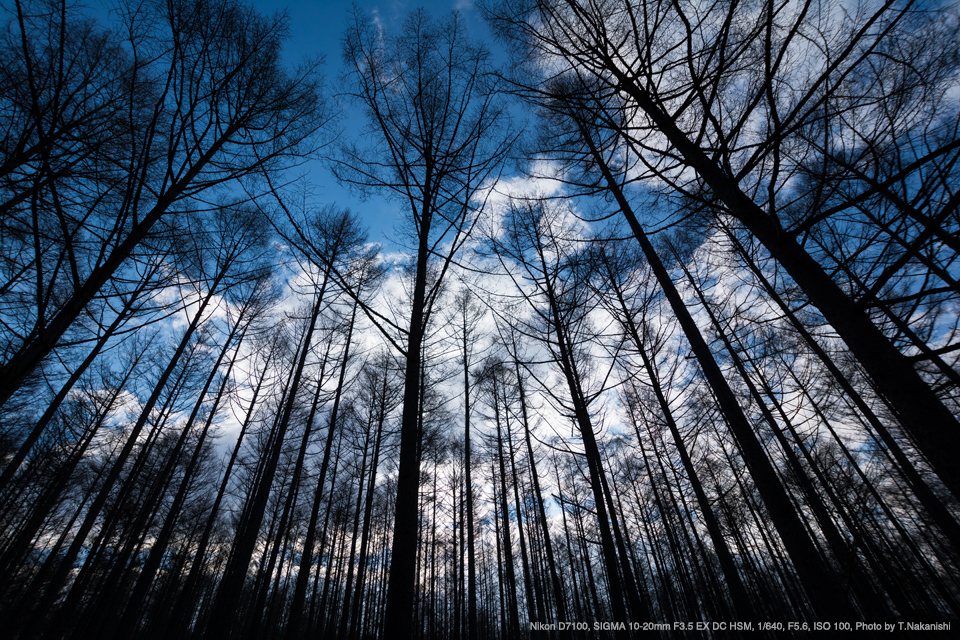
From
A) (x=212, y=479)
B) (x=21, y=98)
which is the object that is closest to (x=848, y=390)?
(x=21, y=98)

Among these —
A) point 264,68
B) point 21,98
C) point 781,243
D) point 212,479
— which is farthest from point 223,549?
point 781,243

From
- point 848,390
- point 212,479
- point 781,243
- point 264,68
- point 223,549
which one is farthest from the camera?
point 223,549

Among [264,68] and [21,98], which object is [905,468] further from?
[21,98]

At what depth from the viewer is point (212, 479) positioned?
59.6 ft

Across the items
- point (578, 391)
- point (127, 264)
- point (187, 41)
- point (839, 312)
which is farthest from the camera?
point (578, 391)

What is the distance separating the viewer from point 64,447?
12164 mm

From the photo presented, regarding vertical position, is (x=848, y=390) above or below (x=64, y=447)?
below

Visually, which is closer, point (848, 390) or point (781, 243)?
point (781, 243)

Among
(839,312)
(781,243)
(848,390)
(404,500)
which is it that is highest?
(848,390)

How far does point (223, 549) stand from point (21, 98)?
31.4 metres

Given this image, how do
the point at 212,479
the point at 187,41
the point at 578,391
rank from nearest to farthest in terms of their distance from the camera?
1. the point at 187,41
2. the point at 578,391
3. the point at 212,479

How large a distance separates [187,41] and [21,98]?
9.74 ft

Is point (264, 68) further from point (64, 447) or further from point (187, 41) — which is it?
point (64, 447)

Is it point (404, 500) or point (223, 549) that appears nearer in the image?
point (404, 500)
